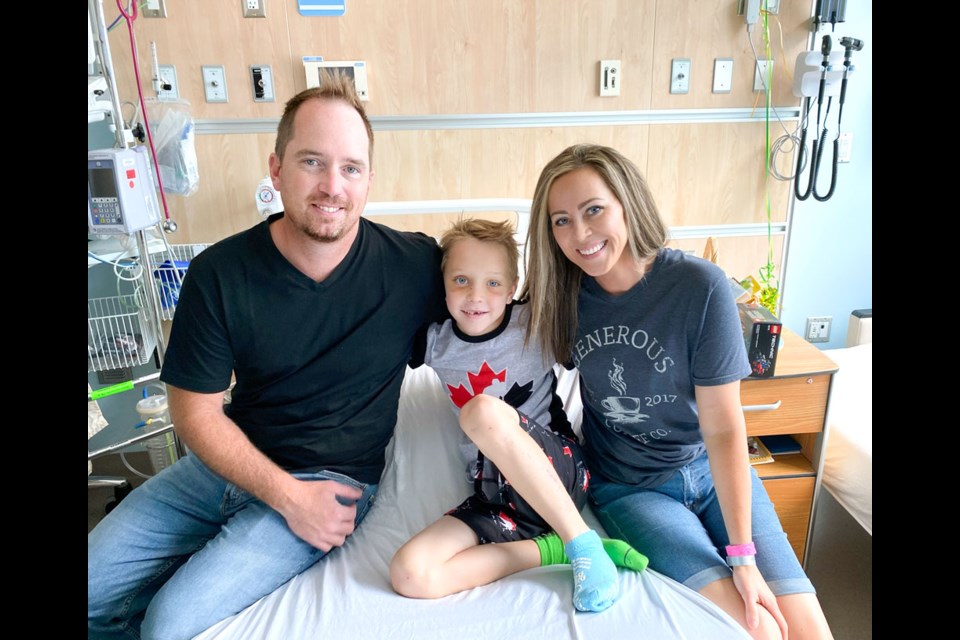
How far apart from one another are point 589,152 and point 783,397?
3.52 feet

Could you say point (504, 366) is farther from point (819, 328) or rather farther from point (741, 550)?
point (819, 328)

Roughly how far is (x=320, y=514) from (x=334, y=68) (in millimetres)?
1820

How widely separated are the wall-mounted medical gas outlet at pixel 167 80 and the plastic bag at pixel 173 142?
25 millimetres

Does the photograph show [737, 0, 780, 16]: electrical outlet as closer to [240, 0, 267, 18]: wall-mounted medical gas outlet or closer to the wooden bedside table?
the wooden bedside table

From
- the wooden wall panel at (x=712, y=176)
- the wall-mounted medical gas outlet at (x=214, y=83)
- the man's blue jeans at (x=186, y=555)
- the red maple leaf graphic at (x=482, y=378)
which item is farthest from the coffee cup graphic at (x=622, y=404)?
the wall-mounted medical gas outlet at (x=214, y=83)

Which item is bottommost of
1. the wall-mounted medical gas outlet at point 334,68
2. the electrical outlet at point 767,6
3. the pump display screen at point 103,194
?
the pump display screen at point 103,194

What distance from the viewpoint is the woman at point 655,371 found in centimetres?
137

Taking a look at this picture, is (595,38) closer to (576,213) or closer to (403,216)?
(403,216)

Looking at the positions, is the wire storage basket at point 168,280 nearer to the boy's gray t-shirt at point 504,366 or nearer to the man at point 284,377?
the man at point 284,377

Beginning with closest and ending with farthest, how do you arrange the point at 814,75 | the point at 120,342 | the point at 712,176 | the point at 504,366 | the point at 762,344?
the point at 504,366, the point at 762,344, the point at 120,342, the point at 814,75, the point at 712,176

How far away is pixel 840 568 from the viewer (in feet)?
6.96

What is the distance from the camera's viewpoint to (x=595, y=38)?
2.61 meters

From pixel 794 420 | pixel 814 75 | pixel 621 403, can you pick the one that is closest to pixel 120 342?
pixel 621 403
